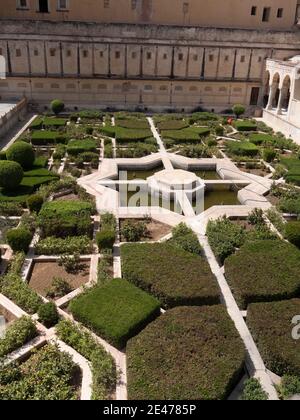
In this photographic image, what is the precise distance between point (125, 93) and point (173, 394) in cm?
3028

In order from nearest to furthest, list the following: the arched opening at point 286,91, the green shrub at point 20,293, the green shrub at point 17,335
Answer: the green shrub at point 17,335 → the green shrub at point 20,293 → the arched opening at point 286,91

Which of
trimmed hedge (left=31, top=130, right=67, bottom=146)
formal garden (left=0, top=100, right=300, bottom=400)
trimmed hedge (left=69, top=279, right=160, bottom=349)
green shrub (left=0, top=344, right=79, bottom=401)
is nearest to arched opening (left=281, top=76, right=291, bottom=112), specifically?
formal garden (left=0, top=100, right=300, bottom=400)

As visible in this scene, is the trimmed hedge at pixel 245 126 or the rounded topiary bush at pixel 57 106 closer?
the trimmed hedge at pixel 245 126

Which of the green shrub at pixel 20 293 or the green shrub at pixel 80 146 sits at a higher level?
the green shrub at pixel 80 146

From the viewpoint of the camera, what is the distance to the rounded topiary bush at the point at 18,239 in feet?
40.5

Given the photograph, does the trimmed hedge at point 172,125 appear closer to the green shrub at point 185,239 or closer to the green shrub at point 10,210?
the green shrub at point 10,210

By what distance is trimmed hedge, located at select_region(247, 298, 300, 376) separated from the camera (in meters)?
8.52

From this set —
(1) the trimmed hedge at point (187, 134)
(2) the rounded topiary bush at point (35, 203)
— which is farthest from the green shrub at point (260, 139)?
(2) the rounded topiary bush at point (35, 203)

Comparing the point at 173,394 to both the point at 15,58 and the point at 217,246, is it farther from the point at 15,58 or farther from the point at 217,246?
the point at 15,58

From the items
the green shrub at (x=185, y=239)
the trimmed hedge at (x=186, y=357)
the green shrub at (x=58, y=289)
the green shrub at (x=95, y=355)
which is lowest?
the green shrub at (x=58, y=289)

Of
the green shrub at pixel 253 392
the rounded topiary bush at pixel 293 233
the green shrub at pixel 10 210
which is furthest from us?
the green shrub at pixel 10 210

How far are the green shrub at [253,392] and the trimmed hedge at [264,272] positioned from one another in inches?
105

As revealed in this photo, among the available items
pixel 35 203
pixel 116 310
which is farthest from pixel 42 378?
pixel 35 203

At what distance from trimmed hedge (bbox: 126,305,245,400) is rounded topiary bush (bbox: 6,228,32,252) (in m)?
5.22
